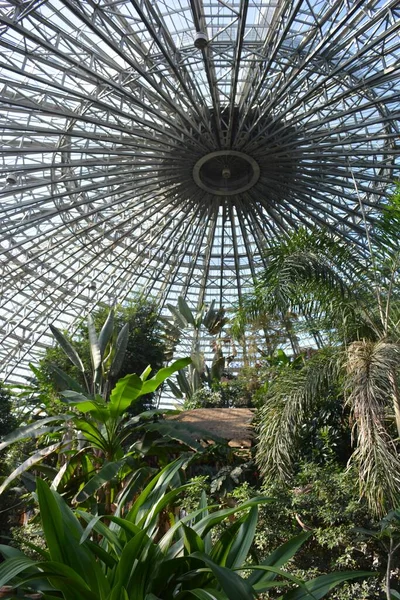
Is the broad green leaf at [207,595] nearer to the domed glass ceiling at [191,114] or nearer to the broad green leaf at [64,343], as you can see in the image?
the broad green leaf at [64,343]

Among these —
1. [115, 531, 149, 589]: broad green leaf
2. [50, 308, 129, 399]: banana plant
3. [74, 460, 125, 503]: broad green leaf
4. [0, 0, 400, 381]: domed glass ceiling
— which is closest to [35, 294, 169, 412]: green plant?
[0, 0, 400, 381]: domed glass ceiling

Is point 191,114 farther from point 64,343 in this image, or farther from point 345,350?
point 345,350

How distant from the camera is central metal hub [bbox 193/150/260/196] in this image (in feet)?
63.1

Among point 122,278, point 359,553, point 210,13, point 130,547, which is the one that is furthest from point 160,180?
point 130,547

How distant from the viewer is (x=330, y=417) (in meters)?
10.7

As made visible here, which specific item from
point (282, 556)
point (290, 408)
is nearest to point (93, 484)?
point (290, 408)

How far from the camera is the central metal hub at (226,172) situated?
63.1 ft

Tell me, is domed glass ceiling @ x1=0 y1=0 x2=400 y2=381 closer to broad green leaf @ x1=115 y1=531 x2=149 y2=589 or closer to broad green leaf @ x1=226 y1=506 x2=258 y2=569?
broad green leaf @ x1=226 y1=506 x2=258 y2=569

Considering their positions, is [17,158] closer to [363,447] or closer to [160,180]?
[160,180]

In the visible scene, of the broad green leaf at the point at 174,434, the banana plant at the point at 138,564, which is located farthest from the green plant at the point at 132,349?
the banana plant at the point at 138,564

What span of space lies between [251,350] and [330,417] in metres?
8.56

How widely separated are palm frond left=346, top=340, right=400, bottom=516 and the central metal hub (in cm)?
1360

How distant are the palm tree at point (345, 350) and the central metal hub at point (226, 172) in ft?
36.4

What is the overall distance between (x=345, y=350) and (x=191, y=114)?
Result: 13059 millimetres
